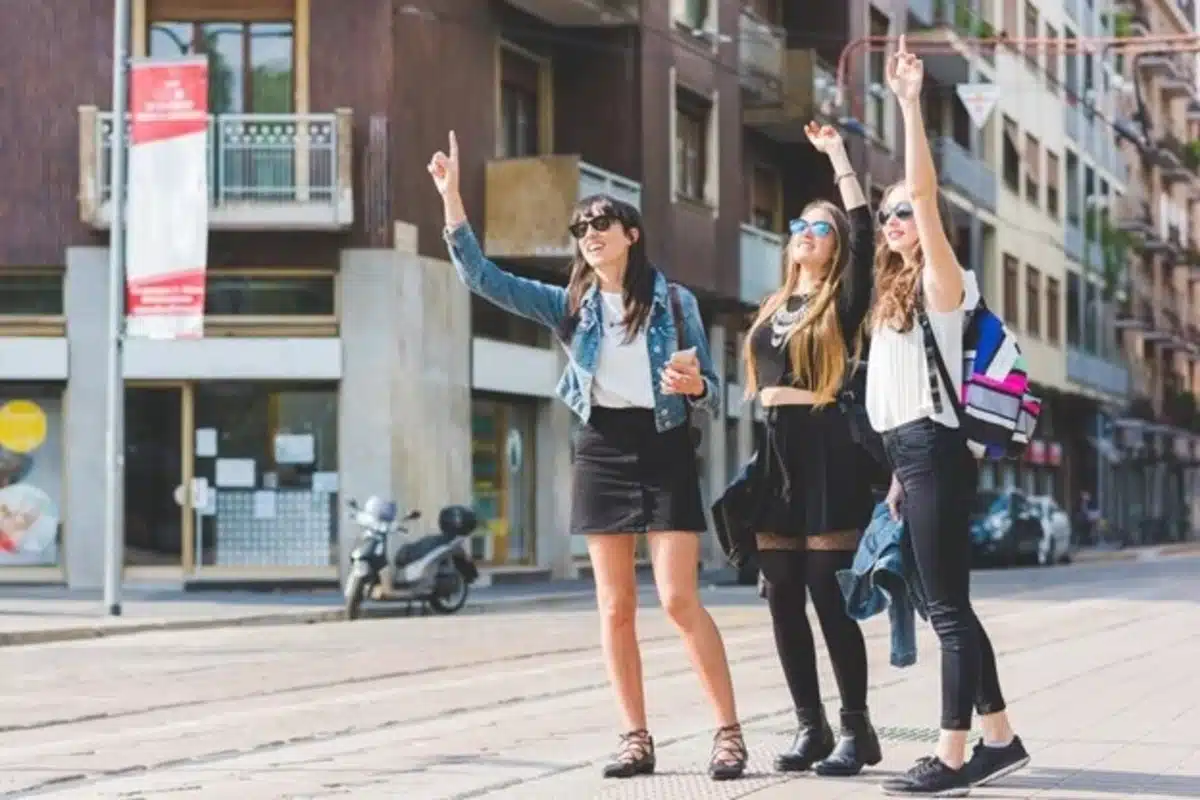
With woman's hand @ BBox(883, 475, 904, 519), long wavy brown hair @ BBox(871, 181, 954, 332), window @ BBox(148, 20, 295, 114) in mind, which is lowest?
woman's hand @ BBox(883, 475, 904, 519)

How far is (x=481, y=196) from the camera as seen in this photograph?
31.1 m

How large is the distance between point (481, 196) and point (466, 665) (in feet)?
54.1

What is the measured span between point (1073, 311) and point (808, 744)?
2413 inches

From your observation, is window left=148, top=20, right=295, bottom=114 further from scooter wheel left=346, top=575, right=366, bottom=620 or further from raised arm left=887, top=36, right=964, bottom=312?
raised arm left=887, top=36, right=964, bottom=312

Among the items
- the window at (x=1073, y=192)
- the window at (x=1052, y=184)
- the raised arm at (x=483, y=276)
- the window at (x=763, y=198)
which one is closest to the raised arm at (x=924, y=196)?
the raised arm at (x=483, y=276)

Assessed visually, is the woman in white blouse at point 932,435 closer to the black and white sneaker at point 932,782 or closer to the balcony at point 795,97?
the black and white sneaker at point 932,782

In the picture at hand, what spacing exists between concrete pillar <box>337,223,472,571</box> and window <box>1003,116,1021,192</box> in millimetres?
32985

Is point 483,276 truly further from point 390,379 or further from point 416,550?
point 390,379

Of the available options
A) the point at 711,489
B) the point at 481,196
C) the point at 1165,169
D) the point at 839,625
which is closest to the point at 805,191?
the point at 711,489

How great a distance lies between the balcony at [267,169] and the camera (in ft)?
92.2

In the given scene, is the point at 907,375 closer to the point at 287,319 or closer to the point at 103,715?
the point at 103,715

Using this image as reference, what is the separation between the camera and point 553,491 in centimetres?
3297

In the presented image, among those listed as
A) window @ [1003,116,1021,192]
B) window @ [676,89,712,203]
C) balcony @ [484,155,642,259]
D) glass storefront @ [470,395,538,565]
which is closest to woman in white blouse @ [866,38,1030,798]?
balcony @ [484,155,642,259]

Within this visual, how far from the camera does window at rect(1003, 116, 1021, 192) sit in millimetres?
59812
